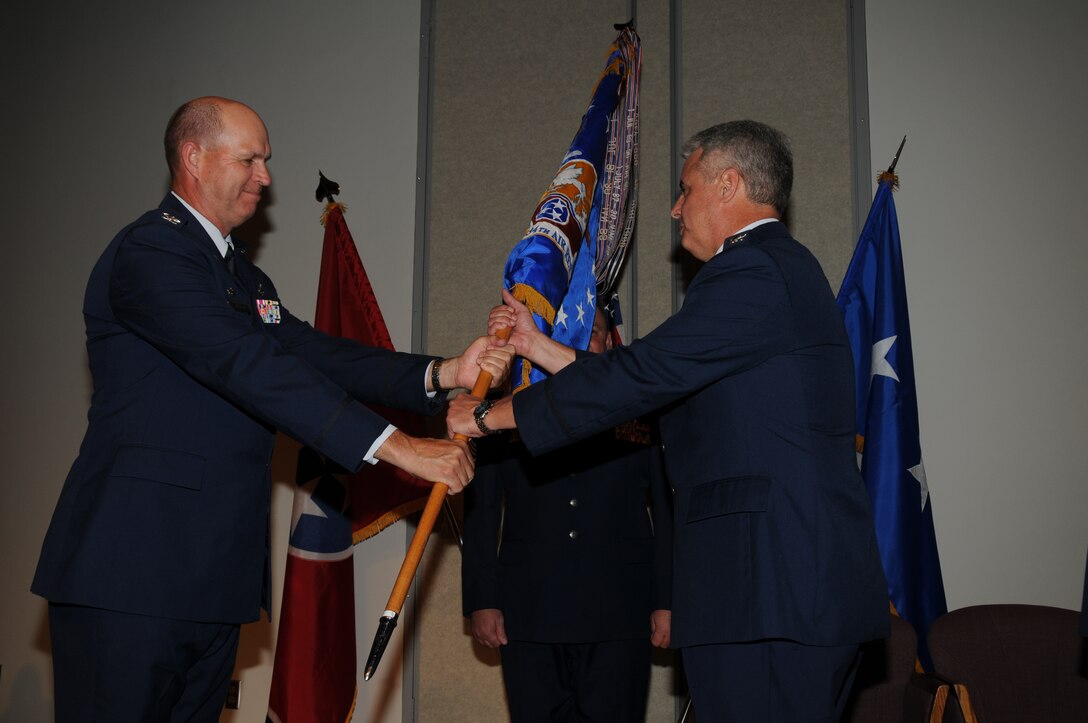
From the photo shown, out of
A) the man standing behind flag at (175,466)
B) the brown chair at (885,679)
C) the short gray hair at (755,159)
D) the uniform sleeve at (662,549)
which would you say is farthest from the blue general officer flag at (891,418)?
the man standing behind flag at (175,466)

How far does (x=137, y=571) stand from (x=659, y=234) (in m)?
2.60

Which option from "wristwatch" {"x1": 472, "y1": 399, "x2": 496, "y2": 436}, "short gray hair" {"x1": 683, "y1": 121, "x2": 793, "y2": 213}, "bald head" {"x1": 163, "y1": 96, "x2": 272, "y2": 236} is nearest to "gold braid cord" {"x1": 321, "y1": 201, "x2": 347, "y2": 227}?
"bald head" {"x1": 163, "y1": 96, "x2": 272, "y2": 236}

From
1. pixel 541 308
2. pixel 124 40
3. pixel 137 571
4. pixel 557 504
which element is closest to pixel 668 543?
pixel 557 504

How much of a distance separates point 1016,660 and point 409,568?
6.92ft

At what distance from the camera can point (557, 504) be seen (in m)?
3.25

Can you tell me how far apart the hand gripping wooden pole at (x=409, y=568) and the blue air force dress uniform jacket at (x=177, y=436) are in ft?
0.86

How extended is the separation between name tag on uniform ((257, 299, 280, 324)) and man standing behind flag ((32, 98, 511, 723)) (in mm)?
161

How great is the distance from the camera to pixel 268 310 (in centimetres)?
281

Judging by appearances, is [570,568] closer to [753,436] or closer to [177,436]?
[753,436]

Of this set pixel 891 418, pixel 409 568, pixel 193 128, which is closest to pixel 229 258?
pixel 193 128

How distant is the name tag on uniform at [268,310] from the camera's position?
9.11 ft

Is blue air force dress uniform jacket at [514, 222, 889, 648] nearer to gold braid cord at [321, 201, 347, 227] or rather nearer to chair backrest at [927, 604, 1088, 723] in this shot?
chair backrest at [927, 604, 1088, 723]

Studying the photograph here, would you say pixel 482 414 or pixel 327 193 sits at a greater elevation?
pixel 327 193

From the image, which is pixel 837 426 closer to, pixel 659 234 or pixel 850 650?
pixel 850 650
